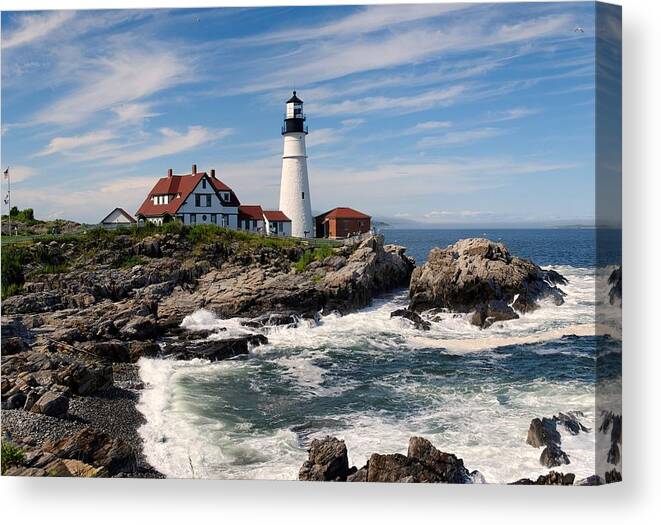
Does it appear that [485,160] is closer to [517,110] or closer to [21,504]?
[517,110]

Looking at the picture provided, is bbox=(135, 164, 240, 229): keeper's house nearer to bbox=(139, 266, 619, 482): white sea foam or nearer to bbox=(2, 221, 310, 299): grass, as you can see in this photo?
bbox=(2, 221, 310, 299): grass

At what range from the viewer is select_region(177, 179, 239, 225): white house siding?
33.5 ft

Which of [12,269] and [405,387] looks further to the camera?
[12,269]

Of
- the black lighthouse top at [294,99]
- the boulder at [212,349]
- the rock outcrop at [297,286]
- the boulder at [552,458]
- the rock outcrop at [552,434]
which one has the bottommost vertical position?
the boulder at [552,458]

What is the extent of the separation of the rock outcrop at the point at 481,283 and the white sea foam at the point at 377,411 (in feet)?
0.81

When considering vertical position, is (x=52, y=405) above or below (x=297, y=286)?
below

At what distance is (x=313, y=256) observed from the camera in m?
11.3

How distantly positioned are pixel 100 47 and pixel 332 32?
3.49m


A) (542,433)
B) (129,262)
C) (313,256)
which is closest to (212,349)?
(129,262)

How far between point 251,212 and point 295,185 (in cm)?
102

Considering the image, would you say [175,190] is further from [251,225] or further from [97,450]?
[97,450]

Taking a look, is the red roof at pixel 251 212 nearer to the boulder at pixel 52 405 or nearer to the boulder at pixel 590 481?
the boulder at pixel 52 405

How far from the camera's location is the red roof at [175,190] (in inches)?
389

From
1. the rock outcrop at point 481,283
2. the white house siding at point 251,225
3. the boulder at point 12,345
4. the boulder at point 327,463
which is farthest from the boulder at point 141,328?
the rock outcrop at point 481,283
